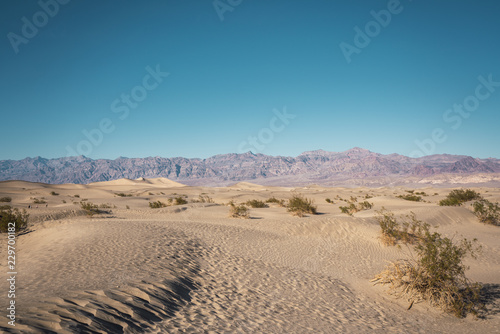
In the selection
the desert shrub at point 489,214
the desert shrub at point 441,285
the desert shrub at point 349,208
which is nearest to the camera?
the desert shrub at point 441,285

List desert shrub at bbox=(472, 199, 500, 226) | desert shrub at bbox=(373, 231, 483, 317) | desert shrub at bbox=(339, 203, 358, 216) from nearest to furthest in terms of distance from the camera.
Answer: desert shrub at bbox=(373, 231, 483, 317)
desert shrub at bbox=(472, 199, 500, 226)
desert shrub at bbox=(339, 203, 358, 216)

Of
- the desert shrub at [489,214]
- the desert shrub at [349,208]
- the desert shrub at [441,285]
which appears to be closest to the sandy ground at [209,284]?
the desert shrub at [441,285]

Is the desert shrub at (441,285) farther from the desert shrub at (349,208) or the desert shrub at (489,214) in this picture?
the desert shrub at (349,208)

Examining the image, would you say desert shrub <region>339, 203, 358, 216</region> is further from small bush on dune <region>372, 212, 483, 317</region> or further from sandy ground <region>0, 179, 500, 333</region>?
small bush on dune <region>372, 212, 483, 317</region>

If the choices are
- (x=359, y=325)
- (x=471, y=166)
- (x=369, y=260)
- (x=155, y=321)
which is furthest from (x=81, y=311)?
(x=471, y=166)

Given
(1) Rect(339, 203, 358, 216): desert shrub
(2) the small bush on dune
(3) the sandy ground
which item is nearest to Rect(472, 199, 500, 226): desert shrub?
(3) the sandy ground

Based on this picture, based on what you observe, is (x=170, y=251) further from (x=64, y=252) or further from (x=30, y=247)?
(x=30, y=247)

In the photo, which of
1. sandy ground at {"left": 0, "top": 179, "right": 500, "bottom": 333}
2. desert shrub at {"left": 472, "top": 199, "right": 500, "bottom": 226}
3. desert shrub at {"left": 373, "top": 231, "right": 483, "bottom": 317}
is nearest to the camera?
sandy ground at {"left": 0, "top": 179, "right": 500, "bottom": 333}

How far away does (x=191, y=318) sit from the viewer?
16.5 ft

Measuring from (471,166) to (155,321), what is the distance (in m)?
253

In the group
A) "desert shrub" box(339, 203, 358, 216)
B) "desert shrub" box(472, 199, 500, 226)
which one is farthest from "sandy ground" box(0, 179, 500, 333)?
"desert shrub" box(339, 203, 358, 216)

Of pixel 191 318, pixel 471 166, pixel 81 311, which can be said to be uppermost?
pixel 471 166

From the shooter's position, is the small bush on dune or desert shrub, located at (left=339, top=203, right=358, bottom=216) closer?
the small bush on dune

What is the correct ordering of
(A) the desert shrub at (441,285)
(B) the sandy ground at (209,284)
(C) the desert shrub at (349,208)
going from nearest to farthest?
A: (B) the sandy ground at (209,284), (A) the desert shrub at (441,285), (C) the desert shrub at (349,208)
